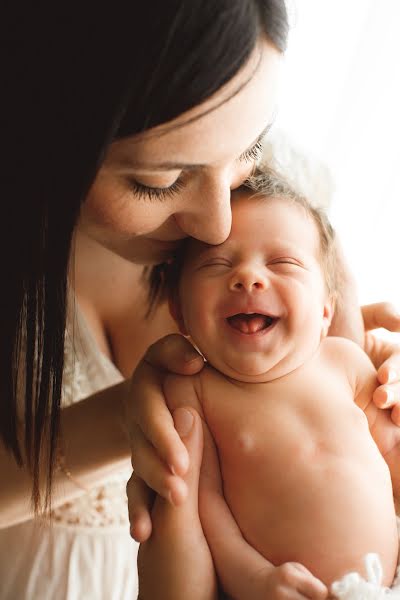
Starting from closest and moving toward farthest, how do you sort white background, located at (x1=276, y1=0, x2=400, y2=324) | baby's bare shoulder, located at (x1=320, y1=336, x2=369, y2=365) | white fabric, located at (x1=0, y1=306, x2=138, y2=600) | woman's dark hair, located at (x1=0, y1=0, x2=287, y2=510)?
woman's dark hair, located at (x1=0, y1=0, x2=287, y2=510) < baby's bare shoulder, located at (x1=320, y1=336, x2=369, y2=365) < white fabric, located at (x1=0, y1=306, x2=138, y2=600) < white background, located at (x1=276, y1=0, x2=400, y2=324)

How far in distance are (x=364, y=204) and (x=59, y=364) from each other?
3.64 ft

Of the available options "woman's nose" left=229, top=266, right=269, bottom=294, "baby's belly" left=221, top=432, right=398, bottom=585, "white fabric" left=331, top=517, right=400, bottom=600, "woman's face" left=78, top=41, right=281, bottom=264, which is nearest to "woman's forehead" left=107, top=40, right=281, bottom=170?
"woman's face" left=78, top=41, right=281, bottom=264

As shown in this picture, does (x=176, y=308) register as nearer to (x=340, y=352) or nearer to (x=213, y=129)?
(x=340, y=352)

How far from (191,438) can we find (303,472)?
5.8 inches

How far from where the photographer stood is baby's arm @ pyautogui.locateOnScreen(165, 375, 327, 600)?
0.73 meters

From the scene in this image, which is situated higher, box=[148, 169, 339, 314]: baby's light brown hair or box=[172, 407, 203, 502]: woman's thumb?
box=[148, 169, 339, 314]: baby's light brown hair

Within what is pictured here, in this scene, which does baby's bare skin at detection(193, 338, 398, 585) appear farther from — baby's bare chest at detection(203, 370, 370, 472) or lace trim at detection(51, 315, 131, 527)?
lace trim at detection(51, 315, 131, 527)

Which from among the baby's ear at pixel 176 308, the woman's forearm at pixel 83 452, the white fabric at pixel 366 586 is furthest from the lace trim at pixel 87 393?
the white fabric at pixel 366 586

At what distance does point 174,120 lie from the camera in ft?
2.31

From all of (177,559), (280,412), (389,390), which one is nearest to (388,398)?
(389,390)

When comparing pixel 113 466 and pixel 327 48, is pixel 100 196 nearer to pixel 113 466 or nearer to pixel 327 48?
pixel 113 466

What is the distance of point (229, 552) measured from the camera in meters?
0.80

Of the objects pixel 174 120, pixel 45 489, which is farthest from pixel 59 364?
pixel 174 120

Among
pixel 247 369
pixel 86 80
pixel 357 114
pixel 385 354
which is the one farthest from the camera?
pixel 357 114
